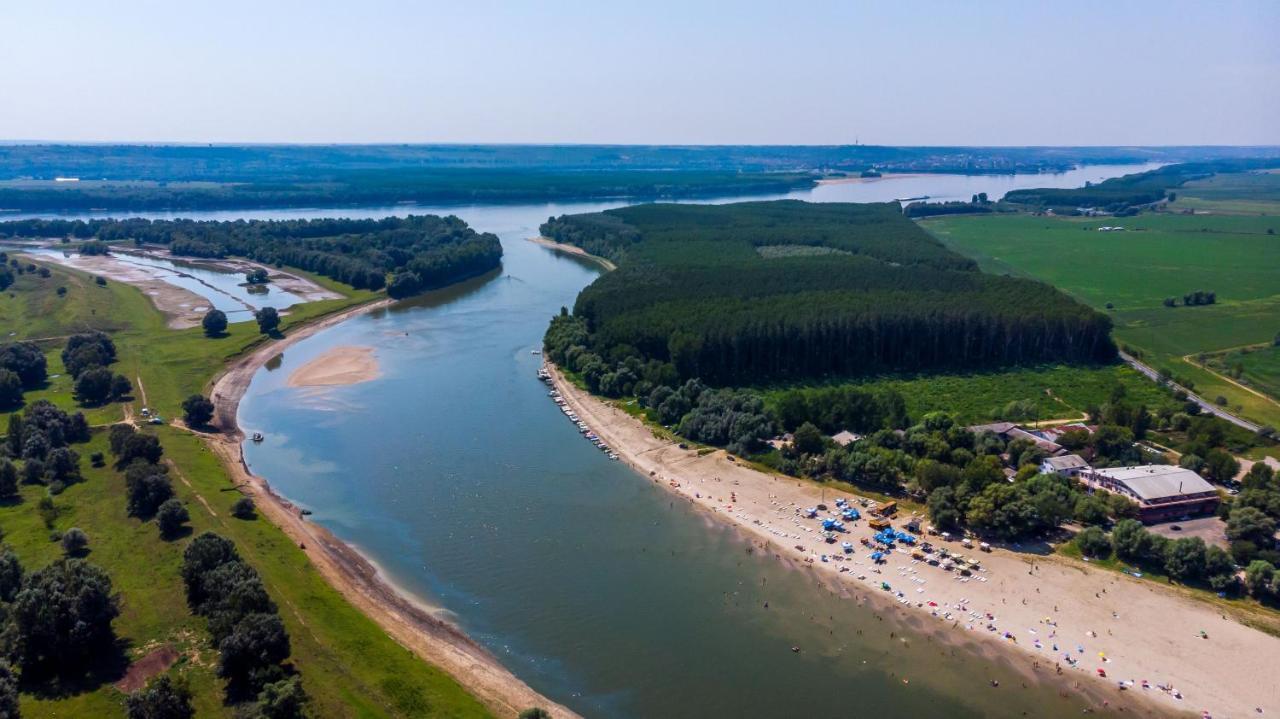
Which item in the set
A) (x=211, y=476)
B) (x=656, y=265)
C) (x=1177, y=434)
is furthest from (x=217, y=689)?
(x=656, y=265)

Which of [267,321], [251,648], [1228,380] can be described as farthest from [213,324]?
[1228,380]

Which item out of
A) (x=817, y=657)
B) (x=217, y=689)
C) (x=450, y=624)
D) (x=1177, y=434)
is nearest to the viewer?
(x=217, y=689)

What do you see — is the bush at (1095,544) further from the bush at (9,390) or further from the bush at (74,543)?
the bush at (9,390)

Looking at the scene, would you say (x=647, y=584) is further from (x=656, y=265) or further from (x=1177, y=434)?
(x=656, y=265)

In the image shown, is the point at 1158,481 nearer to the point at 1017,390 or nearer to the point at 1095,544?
the point at 1095,544

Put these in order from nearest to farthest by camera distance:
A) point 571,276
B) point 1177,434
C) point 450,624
A: point 450,624 → point 1177,434 → point 571,276

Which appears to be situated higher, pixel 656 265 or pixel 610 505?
pixel 656 265

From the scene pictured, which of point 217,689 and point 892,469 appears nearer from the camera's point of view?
point 217,689

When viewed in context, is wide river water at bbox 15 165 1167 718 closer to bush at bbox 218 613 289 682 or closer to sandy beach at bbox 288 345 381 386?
sandy beach at bbox 288 345 381 386

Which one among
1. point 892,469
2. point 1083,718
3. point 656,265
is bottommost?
point 1083,718
